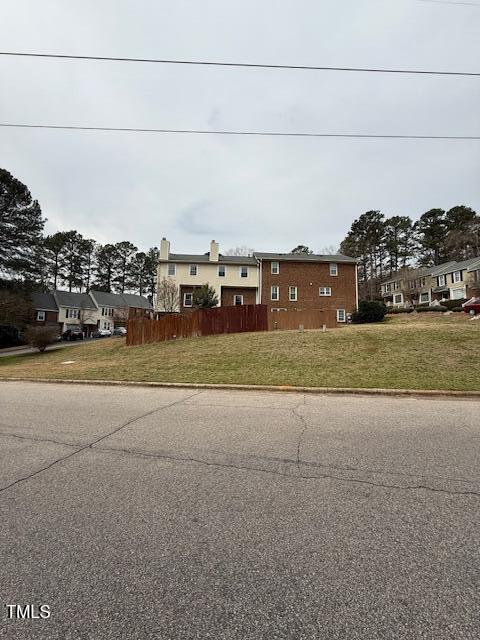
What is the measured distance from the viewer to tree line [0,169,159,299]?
34781mm

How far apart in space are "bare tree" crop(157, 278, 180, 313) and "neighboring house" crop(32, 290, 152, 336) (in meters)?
17.8

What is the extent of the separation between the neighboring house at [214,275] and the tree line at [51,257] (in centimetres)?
1307

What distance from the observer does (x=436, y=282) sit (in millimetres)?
51906

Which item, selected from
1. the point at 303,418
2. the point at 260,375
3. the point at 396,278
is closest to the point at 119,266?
the point at 396,278

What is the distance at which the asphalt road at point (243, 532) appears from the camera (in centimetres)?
180

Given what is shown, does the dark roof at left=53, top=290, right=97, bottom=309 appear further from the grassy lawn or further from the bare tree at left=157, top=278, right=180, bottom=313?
the grassy lawn

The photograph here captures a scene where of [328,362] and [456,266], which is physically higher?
[456,266]

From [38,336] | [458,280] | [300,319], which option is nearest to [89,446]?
[300,319]

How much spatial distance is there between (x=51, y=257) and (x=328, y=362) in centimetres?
6207

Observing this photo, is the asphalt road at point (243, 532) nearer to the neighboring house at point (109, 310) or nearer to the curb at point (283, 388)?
the curb at point (283, 388)

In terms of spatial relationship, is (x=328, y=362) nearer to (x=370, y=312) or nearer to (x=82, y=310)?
(x=370, y=312)

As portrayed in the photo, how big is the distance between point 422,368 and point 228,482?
8.82 meters

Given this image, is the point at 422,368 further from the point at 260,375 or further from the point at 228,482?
the point at 228,482

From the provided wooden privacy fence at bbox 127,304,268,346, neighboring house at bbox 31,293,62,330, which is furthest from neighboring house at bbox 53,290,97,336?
wooden privacy fence at bbox 127,304,268,346
